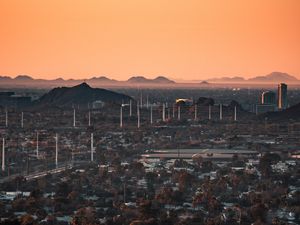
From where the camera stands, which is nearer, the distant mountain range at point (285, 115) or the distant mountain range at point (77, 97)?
the distant mountain range at point (285, 115)

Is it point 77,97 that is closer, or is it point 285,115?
point 285,115

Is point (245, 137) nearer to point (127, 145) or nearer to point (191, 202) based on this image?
point (127, 145)

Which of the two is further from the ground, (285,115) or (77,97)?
(285,115)

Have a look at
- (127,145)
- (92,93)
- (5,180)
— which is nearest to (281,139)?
(127,145)

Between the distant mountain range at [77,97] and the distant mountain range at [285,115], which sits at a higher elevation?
the distant mountain range at [285,115]

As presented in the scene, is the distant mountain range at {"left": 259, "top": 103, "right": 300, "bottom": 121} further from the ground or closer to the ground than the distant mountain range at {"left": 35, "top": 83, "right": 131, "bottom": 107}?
further from the ground

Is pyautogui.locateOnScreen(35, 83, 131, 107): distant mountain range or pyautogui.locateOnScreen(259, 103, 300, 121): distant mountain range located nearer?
pyautogui.locateOnScreen(259, 103, 300, 121): distant mountain range

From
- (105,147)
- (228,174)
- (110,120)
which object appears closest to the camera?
(228,174)

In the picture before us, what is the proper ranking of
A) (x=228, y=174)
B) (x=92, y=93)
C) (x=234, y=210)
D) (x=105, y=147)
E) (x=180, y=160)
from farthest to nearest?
1. (x=92, y=93)
2. (x=105, y=147)
3. (x=180, y=160)
4. (x=228, y=174)
5. (x=234, y=210)
